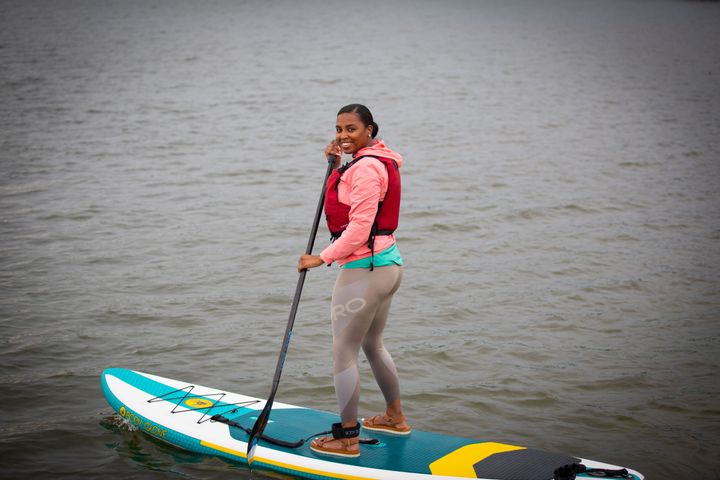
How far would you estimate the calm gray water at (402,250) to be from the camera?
5.84 meters

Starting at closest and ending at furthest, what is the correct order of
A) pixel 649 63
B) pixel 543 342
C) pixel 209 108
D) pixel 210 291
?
pixel 543 342
pixel 210 291
pixel 209 108
pixel 649 63

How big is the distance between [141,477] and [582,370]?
360cm

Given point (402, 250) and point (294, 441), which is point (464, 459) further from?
point (402, 250)

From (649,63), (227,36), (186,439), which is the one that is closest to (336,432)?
(186,439)

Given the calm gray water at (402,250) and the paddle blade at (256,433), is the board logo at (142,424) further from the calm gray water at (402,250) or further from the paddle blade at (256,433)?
the paddle blade at (256,433)

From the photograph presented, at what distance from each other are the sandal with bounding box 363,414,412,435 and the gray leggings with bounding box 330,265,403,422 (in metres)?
0.40

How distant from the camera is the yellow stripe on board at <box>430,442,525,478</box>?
435cm

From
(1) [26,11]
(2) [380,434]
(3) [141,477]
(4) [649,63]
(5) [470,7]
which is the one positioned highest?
(5) [470,7]

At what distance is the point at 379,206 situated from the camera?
418cm

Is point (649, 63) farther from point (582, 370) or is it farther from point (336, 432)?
point (336, 432)

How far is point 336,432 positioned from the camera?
14.8 feet

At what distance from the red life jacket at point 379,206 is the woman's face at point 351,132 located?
10 cm

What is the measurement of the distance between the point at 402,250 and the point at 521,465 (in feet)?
18.5

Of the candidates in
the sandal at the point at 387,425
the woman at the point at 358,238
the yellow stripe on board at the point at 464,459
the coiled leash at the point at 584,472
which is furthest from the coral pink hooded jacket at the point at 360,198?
the coiled leash at the point at 584,472
